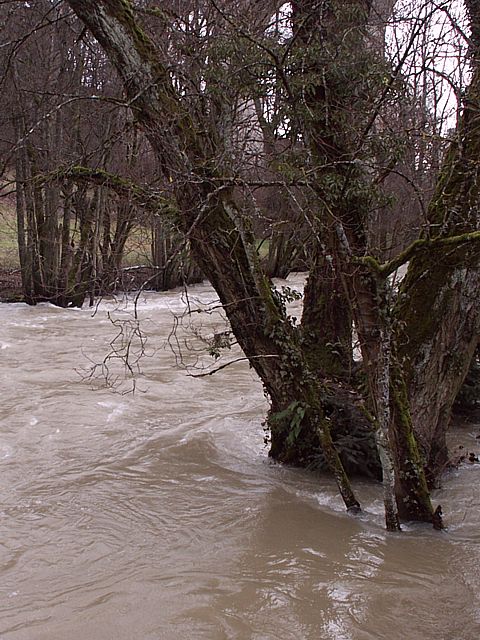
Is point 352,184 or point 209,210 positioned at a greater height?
point 352,184

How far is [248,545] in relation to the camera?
214 inches

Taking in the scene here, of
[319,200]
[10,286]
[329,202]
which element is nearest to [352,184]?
[329,202]

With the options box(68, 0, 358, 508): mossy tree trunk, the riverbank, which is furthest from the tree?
the riverbank

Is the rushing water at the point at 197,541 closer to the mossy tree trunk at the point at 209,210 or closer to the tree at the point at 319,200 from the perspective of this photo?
the tree at the point at 319,200

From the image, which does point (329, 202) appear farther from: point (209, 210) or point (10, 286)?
point (10, 286)

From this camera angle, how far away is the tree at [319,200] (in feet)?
17.9

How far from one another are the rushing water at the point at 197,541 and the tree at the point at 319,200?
53 cm

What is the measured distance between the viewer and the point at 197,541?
5.54 m

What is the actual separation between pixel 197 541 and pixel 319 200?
2828 mm

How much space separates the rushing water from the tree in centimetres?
53

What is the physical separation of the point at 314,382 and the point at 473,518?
5.76 feet

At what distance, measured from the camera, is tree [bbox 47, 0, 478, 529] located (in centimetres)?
546

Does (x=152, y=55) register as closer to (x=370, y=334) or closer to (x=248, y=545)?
(x=370, y=334)

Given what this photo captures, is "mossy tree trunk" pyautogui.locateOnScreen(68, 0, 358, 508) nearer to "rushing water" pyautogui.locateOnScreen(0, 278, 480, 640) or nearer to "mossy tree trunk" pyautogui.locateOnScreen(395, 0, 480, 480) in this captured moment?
"rushing water" pyautogui.locateOnScreen(0, 278, 480, 640)
